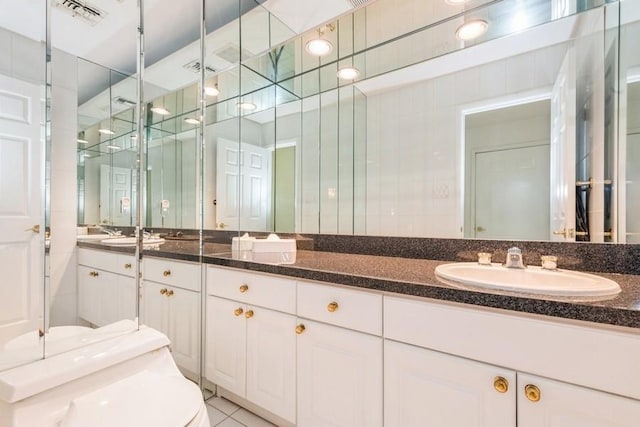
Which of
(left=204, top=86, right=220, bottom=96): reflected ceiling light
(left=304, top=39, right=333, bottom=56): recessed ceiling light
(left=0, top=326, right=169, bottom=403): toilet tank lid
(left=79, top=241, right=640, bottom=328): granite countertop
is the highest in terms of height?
(left=304, top=39, right=333, bottom=56): recessed ceiling light

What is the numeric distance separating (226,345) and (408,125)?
1631 mm

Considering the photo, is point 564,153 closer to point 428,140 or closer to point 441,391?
point 428,140

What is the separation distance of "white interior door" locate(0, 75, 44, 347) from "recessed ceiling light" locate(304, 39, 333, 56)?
1665 mm

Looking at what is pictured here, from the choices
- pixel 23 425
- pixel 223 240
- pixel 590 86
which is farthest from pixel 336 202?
pixel 23 425

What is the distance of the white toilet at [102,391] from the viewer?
2.34 feet

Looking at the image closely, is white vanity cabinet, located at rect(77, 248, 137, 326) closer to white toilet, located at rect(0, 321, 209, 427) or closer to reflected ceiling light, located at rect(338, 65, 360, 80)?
white toilet, located at rect(0, 321, 209, 427)

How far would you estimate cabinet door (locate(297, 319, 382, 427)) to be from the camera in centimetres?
102

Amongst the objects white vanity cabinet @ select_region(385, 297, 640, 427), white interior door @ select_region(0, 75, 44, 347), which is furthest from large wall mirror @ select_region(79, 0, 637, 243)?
white vanity cabinet @ select_region(385, 297, 640, 427)

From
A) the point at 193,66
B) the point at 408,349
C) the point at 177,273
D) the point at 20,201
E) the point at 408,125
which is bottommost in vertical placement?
the point at 408,349

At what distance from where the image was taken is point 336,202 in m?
2.06

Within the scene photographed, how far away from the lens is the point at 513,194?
1.41 metres

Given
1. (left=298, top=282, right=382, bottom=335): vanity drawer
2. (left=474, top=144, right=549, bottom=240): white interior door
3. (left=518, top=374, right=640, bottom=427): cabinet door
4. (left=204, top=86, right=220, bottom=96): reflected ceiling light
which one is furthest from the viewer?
(left=204, top=86, right=220, bottom=96): reflected ceiling light

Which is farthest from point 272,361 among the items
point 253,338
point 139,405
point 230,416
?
point 139,405

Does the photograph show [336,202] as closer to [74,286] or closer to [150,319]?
[150,319]
